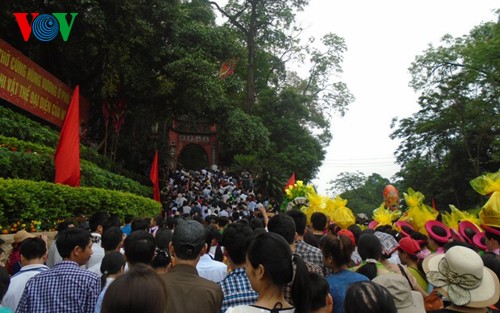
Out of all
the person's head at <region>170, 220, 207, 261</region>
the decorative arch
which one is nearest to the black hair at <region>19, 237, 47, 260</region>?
the person's head at <region>170, 220, 207, 261</region>

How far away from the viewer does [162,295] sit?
5.85ft

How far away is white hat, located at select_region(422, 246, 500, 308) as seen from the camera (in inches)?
90.9

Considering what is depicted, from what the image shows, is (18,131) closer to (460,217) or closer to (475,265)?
(460,217)

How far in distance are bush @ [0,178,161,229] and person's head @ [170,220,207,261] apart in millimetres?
5354

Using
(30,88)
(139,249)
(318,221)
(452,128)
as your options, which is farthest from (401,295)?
(452,128)

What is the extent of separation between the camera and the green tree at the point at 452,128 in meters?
21.8

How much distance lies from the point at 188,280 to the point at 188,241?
0.25 meters

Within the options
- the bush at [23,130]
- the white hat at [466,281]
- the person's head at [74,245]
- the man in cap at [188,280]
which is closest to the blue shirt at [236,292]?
the man in cap at [188,280]

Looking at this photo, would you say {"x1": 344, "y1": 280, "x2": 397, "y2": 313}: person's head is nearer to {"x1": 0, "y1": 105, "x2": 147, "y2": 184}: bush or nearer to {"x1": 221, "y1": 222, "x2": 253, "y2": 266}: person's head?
{"x1": 221, "y1": 222, "x2": 253, "y2": 266}: person's head

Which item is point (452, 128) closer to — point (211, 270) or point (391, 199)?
point (391, 199)

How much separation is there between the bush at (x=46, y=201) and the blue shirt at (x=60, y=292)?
15.4 feet

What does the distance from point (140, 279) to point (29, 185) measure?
686 cm

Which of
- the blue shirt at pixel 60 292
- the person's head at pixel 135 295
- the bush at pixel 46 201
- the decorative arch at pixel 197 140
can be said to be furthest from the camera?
the decorative arch at pixel 197 140

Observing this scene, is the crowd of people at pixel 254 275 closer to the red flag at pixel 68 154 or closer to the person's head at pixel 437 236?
the person's head at pixel 437 236
